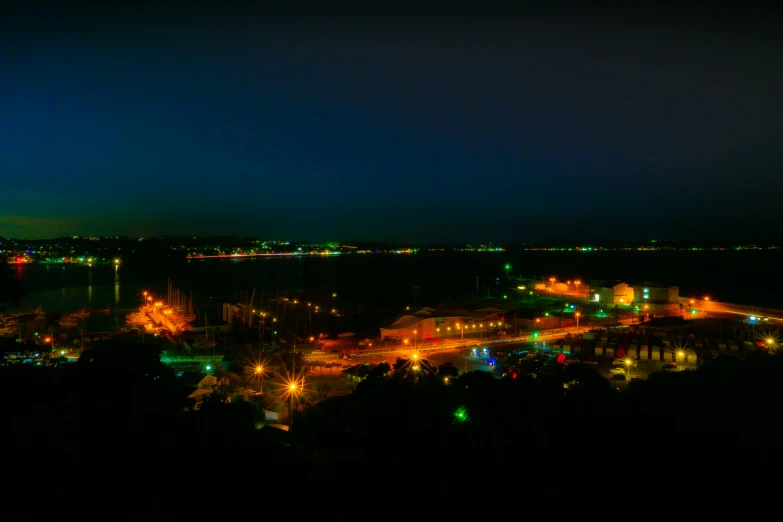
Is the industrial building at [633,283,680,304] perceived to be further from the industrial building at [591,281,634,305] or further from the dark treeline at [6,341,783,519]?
the dark treeline at [6,341,783,519]

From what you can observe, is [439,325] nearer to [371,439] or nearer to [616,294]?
[616,294]

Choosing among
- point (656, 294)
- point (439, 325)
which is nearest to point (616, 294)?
point (656, 294)

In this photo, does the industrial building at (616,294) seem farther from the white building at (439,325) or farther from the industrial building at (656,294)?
the white building at (439,325)

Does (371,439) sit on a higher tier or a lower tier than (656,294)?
higher

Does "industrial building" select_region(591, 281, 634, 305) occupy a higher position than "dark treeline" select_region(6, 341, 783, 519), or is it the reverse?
"dark treeline" select_region(6, 341, 783, 519)

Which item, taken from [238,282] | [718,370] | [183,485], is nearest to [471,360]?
[718,370]

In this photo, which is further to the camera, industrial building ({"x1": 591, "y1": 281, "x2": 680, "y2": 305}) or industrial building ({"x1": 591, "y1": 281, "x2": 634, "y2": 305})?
industrial building ({"x1": 591, "y1": 281, "x2": 634, "y2": 305})

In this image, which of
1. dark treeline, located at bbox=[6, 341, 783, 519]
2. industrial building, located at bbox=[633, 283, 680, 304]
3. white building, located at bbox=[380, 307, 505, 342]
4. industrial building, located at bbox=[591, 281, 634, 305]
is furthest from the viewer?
industrial building, located at bbox=[591, 281, 634, 305]

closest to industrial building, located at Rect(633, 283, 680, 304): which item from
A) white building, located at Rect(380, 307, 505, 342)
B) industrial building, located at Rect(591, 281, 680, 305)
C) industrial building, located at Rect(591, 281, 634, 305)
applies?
industrial building, located at Rect(591, 281, 680, 305)

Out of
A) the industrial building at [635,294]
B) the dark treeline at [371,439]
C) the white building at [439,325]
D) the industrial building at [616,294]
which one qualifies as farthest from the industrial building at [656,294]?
the dark treeline at [371,439]
